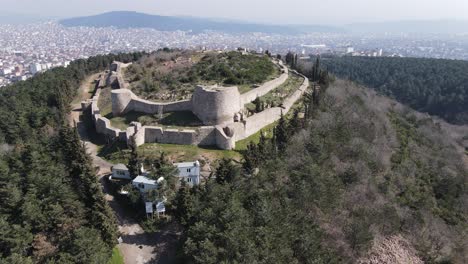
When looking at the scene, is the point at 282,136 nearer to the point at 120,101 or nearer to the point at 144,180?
the point at 144,180

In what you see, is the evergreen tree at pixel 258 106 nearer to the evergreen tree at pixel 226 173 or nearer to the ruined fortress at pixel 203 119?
the ruined fortress at pixel 203 119

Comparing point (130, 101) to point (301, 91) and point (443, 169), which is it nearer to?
point (301, 91)

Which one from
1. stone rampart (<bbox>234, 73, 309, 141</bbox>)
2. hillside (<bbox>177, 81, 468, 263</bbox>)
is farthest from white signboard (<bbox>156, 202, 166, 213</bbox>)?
stone rampart (<bbox>234, 73, 309, 141</bbox>)

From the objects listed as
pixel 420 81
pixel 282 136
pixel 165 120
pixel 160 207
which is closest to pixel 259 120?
pixel 282 136

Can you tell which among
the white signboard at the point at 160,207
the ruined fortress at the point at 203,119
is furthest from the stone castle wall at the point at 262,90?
the white signboard at the point at 160,207

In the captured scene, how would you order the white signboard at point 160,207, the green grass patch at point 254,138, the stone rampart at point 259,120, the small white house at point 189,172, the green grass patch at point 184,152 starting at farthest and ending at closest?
1. the stone rampart at point 259,120
2. the green grass patch at point 254,138
3. the green grass patch at point 184,152
4. the small white house at point 189,172
5. the white signboard at point 160,207

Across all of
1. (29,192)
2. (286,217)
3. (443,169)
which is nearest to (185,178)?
(286,217)
